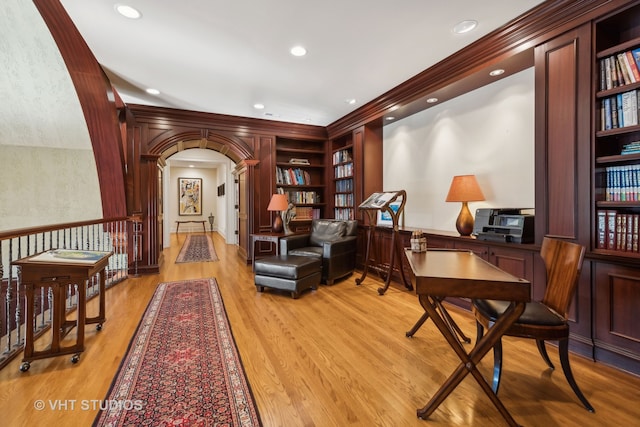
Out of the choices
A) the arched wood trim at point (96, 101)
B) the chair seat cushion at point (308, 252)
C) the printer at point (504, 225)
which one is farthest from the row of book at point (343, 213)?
the arched wood trim at point (96, 101)

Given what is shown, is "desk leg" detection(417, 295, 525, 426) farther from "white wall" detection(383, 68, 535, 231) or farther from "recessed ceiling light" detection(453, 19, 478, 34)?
"recessed ceiling light" detection(453, 19, 478, 34)

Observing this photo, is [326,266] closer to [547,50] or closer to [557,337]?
[557,337]

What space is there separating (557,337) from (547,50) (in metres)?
2.22

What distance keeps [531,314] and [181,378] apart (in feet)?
7.14

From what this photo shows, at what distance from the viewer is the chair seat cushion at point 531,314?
1.60m

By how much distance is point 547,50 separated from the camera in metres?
2.34

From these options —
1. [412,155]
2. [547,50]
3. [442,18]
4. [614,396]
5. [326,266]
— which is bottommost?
[614,396]

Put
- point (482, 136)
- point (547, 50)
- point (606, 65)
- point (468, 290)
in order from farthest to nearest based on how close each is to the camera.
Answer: point (482, 136)
point (547, 50)
point (606, 65)
point (468, 290)

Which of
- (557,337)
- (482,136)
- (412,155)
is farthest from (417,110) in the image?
(557,337)

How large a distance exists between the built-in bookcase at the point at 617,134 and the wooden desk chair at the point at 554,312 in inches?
21.6

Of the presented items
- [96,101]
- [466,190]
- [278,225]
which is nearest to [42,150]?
[96,101]

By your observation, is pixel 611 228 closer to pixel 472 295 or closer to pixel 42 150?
pixel 472 295

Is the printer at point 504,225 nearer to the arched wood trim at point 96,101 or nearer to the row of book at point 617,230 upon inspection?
the row of book at point 617,230

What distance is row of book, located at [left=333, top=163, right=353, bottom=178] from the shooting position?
208 inches
